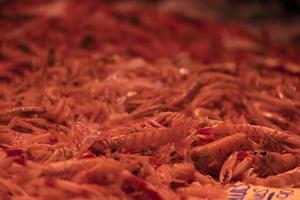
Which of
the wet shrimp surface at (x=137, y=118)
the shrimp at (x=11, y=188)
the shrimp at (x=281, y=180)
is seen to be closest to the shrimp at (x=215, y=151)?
the wet shrimp surface at (x=137, y=118)

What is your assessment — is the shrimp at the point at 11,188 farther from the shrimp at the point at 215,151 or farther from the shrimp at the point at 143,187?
the shrimp at the point at 215,151

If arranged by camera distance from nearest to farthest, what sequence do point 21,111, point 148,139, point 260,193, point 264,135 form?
1. point 260,193
2. point 148,139
3. point 264,135
4. point 21,111

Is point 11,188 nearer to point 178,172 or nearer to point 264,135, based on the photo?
point 178,172

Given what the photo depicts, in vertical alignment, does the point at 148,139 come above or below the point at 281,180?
above

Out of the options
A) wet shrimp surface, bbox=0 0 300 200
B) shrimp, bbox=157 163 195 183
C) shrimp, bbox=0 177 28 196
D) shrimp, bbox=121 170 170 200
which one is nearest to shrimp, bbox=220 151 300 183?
wet shrimp surface, bbox=0 0 300 200

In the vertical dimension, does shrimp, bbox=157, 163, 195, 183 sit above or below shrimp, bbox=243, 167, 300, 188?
above

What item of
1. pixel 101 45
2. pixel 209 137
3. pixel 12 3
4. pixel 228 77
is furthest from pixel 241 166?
pixel 12 3

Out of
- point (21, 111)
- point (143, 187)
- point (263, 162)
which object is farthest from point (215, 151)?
point (21, 111)

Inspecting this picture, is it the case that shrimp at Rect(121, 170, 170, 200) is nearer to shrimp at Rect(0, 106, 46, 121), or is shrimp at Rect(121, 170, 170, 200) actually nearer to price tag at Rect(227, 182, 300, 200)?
price tag at Rect(227, 182, 300, 200)
